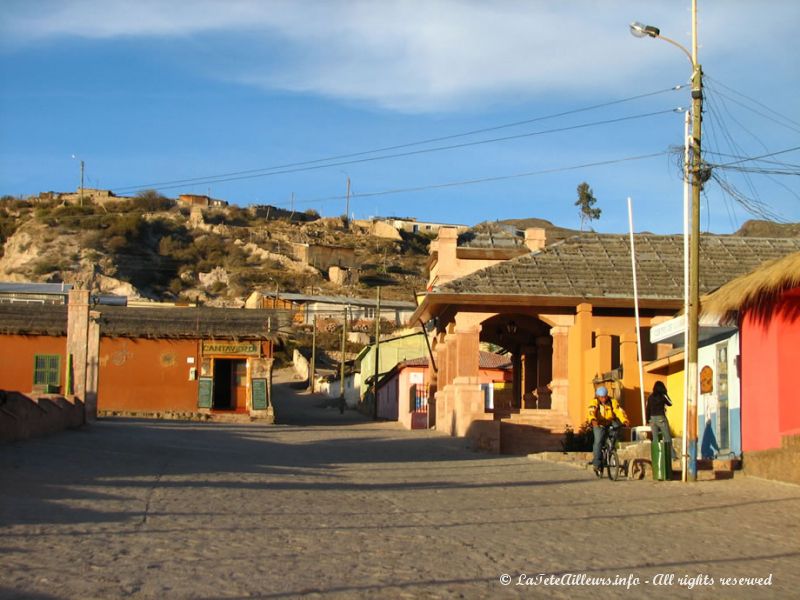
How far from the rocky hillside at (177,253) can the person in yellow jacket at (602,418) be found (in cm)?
6912

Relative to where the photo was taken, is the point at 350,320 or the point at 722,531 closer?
the point at 722,531

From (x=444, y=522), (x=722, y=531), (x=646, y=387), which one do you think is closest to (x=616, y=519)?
(x=722, y=531)

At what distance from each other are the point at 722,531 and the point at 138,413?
110 ft

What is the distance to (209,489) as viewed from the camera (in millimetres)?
12008

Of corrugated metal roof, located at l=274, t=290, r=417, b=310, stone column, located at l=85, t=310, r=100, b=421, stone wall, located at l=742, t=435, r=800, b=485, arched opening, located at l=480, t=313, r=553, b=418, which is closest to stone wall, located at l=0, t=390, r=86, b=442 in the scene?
stone column, located at l=85, t=310, r=100, b=421

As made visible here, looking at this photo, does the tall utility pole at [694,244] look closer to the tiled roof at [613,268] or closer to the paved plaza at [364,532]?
the paved plaza at [364,532]

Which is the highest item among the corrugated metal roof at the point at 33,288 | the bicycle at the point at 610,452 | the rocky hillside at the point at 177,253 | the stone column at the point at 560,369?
the rocky hillside at the point at 177,253

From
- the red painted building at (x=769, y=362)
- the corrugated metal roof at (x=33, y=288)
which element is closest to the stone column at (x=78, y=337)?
the red painted building at (x=769, y=362)

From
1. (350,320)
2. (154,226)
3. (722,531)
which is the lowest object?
(722,531)

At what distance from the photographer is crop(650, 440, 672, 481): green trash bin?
16.0 metres

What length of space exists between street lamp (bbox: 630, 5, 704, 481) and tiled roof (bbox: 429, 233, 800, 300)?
32.7 feet

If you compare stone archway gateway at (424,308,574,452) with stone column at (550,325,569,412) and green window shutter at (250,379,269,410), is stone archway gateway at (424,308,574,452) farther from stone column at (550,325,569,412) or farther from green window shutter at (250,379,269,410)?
green window shutter at (250,379,269,410)

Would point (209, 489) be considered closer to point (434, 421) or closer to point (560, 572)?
point (560, 572)

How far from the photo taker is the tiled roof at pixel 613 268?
2661 centimetres
